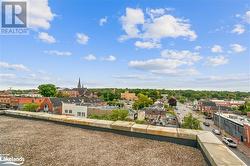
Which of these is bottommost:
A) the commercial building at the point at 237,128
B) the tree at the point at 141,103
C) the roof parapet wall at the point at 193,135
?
the commercial building at the point at 237,128

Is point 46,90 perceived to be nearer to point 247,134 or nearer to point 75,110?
point 75,110

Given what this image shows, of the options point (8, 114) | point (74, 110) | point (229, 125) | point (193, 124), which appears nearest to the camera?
point (8, 114)

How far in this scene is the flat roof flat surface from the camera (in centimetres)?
268

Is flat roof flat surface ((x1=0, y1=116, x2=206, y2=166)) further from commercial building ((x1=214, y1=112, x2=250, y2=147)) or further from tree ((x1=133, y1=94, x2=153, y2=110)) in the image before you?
tree ((x1=133, y1=94, x2=153, y2=110))

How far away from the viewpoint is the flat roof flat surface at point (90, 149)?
268cm

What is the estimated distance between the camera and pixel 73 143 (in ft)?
11.1

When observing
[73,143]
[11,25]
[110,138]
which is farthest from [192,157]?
[11,25]

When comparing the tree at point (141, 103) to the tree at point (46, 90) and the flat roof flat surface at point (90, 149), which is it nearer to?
the tree at point (46, 90)

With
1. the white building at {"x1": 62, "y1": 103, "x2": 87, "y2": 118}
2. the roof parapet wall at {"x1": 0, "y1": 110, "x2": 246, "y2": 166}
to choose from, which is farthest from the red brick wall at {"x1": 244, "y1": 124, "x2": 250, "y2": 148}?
the roof parapet wall at {"x1": 0, "y1": 110, "x2": 246, "y2": 166}

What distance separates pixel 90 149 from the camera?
10.1ft

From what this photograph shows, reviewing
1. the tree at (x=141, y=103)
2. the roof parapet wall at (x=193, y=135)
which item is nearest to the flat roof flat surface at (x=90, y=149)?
the roof parapet wall at (x=193, y=135)

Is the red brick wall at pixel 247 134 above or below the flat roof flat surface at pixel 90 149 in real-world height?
below

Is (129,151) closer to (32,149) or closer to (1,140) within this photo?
(32,149)

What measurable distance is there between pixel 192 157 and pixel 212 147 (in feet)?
0.98
